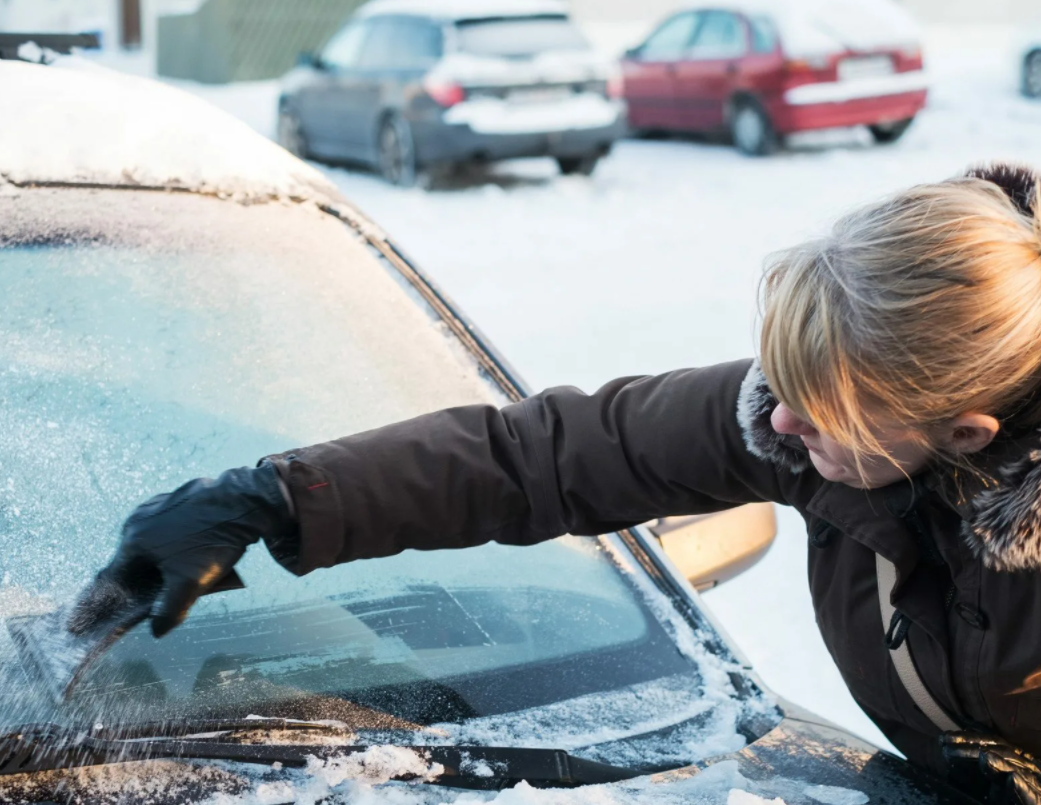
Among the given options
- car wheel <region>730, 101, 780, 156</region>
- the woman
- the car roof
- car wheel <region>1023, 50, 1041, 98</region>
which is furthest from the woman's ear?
car wheel <region>1023, 50, 1041, 98</region>


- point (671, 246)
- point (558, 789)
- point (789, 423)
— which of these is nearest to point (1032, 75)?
point (671, 246)

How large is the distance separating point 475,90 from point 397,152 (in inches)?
31.7

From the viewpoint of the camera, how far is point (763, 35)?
34.4ft

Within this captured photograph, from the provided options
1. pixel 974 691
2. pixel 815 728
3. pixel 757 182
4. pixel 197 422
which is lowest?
pixel 757 182

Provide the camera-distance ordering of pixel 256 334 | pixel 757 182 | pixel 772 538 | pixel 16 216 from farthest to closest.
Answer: pixel 757 182 < pixel 772 538 < pixel 256 334 < pixel 16 216

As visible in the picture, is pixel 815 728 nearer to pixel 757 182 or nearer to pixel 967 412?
pixel 967 412

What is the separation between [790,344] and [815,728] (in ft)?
1.99

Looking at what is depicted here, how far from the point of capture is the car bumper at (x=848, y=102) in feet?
33.8

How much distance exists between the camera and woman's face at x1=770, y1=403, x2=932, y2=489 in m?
1.31

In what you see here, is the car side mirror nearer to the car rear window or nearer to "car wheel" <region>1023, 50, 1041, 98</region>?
the car rear window

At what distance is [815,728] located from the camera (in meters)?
1.62

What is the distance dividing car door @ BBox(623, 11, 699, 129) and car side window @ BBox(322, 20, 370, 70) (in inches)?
117

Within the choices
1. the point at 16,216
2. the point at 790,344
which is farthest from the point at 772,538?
the point at 16,216

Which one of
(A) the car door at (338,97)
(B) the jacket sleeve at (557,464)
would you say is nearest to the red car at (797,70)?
(A) the car door at (338,97)
